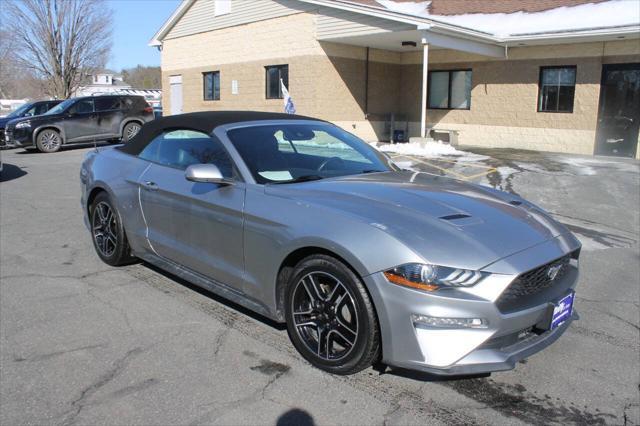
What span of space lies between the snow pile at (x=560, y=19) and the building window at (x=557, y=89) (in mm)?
1310

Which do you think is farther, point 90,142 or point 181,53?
point 181,53

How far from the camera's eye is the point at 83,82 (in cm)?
4419

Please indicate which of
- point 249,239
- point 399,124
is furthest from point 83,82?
point 249,239

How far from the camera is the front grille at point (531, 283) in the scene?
9.69 ft

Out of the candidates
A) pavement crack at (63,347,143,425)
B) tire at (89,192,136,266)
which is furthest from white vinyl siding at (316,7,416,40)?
pavement crack at (63,347,143,425)

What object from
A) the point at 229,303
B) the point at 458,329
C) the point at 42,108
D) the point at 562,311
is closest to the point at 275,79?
the point at 42,108

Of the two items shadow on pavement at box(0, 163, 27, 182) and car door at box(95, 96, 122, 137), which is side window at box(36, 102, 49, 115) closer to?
car door at box(95, 96, 122, 137)

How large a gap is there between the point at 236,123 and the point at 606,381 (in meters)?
3.17

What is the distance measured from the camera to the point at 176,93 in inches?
982

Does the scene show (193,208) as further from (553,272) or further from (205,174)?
(553,272)

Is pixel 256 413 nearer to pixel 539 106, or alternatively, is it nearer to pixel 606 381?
pixel 606 381

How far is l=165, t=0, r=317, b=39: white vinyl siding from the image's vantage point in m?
18.7

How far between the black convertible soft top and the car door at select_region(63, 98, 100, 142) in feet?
47.5

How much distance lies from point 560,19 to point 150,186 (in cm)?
1617
